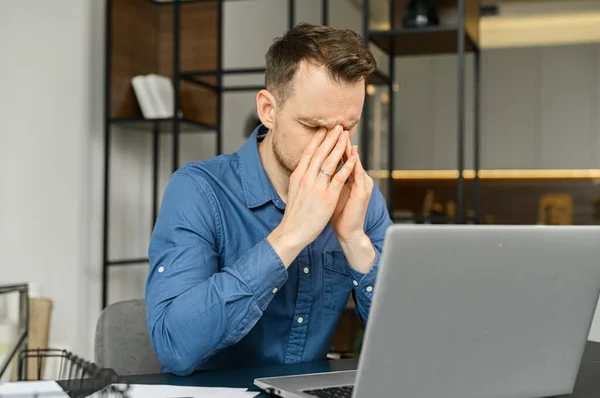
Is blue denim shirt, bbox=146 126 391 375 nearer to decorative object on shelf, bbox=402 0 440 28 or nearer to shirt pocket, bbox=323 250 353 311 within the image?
shirt pocket, bbox=323 250 353 311

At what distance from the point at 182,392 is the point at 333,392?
216 millimetres

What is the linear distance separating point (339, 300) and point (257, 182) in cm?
29

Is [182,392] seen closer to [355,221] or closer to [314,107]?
[355,221]

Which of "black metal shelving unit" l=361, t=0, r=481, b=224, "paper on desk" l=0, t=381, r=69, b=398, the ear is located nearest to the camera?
"paper on desk" l=0, t=381, r=69, b=398

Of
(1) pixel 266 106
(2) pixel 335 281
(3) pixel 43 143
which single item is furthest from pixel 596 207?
(1) pixel 266 106

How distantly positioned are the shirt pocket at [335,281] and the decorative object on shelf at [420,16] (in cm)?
193

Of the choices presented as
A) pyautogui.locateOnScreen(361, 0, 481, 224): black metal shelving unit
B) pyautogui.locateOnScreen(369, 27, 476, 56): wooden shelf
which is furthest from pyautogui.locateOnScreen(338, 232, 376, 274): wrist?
pyautogui.locateOnScreen(369, 27, 476, 56): wooden shelf

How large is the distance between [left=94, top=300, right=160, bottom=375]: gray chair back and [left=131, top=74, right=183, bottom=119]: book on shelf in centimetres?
203

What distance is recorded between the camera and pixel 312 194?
1.30 meters

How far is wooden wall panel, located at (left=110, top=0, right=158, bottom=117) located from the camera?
349 centimetres

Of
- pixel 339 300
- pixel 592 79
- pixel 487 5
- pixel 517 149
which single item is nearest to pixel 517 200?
pixel 517 149

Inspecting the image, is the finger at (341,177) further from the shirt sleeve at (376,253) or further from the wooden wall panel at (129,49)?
the wooden wall panel at (129,49)

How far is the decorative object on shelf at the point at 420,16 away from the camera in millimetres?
3266

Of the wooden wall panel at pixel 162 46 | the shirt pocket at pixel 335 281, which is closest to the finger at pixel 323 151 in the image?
the shirt pocket at pixel 335 281
